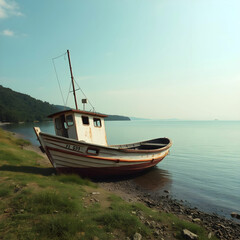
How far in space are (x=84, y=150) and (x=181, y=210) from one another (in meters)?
6.64

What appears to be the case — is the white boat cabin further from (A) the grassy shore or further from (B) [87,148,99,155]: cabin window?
(A) the grassy shore

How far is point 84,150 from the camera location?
1123 cm

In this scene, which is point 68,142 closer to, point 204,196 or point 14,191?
point 14,191

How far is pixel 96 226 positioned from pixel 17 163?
10969mm

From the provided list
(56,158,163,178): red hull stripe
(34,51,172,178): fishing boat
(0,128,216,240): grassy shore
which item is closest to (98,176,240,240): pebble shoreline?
(56,158,163,178): red hull stripe

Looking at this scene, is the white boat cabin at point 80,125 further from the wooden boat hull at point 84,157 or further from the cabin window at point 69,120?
the wooden boat hull at point 84,157

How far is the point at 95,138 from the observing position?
1325 centimetres

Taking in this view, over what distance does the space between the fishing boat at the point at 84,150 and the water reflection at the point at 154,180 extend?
3.53 feet

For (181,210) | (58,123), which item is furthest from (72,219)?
(58,123)

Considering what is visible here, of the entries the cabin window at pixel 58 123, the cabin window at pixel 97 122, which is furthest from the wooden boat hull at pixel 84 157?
the cabin window at pixel 97 122

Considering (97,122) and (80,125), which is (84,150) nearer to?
(80,125)

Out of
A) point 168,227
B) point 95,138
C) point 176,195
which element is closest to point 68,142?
point 95,138

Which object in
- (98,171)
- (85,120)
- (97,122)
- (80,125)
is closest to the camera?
(98,171)

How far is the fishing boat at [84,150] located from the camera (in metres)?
11.1
